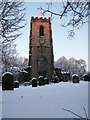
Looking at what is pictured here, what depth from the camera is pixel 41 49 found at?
4766 centimetres

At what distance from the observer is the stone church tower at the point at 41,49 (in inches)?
1763

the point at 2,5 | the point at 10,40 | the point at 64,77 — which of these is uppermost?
the point at 2,5

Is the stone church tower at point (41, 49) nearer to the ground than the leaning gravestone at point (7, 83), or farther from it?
farther from it

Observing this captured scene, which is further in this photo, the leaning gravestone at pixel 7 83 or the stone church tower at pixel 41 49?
the stone church tower at pixel 41 49

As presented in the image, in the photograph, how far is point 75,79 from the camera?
87.8ft

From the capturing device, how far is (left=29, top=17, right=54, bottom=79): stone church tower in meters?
44.8

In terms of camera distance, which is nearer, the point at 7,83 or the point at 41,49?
the point at 7,83

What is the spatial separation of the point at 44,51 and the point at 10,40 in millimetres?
34316

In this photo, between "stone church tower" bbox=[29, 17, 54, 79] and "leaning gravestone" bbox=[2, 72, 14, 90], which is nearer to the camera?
"leaning gravestone" bbox=[2, 72, 14, 90]

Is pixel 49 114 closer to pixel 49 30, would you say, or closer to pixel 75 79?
pixel 75 79

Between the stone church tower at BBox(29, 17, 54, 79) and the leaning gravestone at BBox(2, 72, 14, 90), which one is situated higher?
the stone church tower at BBox(29, 17, 54, 79)

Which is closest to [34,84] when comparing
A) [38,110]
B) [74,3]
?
[38,110]

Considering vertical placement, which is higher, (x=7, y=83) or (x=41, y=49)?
(x=41, y=49)

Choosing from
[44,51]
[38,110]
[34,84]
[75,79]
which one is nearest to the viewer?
[38,110]
